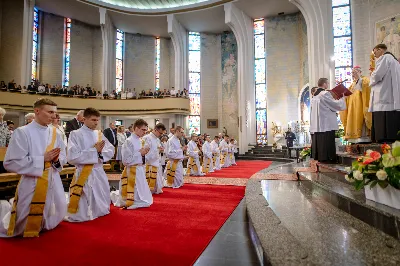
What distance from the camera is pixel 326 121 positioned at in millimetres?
5156

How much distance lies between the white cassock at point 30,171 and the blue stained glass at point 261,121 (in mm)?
17852

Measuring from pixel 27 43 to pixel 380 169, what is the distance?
61.4 ft

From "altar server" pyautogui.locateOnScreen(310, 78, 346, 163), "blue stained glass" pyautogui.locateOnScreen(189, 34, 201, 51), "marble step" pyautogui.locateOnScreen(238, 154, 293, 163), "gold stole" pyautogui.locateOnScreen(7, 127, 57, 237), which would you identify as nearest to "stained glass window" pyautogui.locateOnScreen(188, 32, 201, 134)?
"blue stained glass" pyautogui.locateOnScreen(189, 34, 201, 51)

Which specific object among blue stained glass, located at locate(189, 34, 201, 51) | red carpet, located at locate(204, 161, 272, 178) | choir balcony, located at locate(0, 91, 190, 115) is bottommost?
red carpet, located at locate(204, 161, 272, 178)

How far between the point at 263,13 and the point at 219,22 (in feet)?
10.7

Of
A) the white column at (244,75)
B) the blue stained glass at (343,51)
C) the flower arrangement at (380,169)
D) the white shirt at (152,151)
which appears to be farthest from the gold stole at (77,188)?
the blue stained glass at (343,51)

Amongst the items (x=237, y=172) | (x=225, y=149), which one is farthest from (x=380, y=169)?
(x=225, y=149)

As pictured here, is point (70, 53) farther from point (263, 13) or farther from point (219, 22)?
point (263, 13)

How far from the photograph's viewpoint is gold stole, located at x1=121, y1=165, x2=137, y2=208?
4.64 metres

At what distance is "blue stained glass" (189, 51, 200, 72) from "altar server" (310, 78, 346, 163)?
17.4 m

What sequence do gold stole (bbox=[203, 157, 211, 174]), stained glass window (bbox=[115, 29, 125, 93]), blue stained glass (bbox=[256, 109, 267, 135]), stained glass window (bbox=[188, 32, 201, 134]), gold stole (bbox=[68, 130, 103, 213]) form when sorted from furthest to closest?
stained glass window (bbox=[188, 32, 201, 134]) → stained glass window (bbox=[115, 29, 125, 93]) → blue stained glass (bbox=[256, 109, 267, 135]) → gold stole (bbox=[203, 157, 211, 174]) → gold stole (bbox=[68, 130, 103, 213])

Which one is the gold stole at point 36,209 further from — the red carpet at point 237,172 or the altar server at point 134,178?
the red carpet at point 237,172

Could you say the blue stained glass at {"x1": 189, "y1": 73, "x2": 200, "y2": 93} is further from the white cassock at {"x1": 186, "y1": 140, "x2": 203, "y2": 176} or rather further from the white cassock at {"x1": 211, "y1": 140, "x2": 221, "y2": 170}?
the white cassock at {"x1": 186, "y1": 140, "x2": 203, "y2": 176}

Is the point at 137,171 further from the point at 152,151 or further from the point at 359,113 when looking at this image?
the point at 359,113
